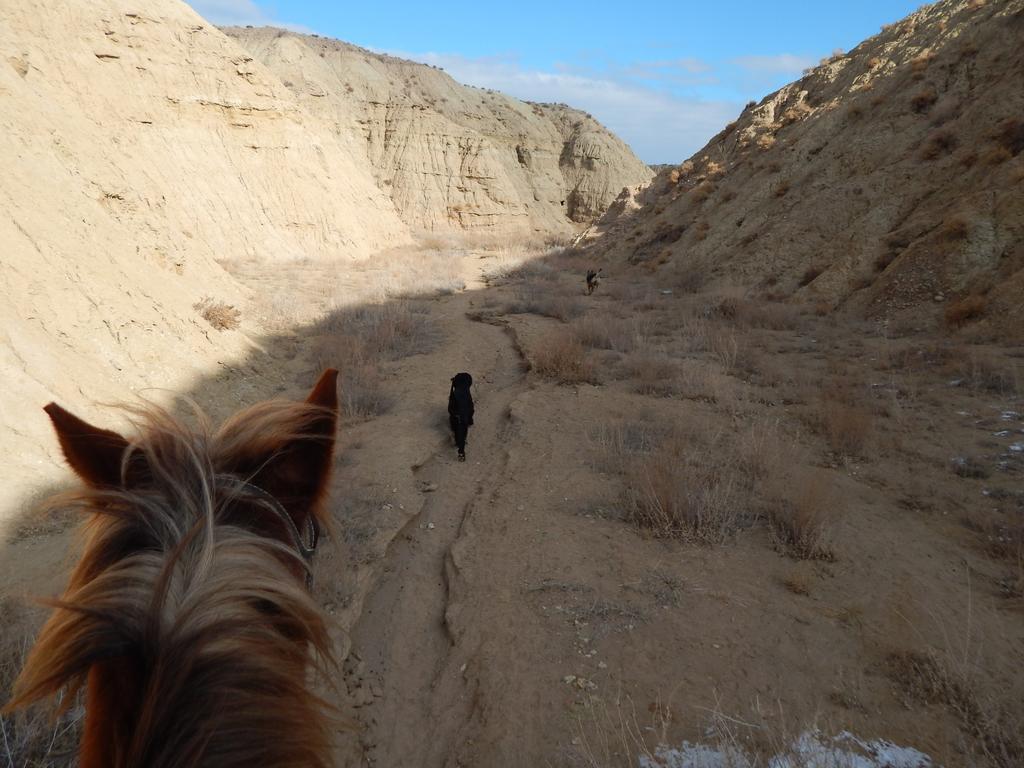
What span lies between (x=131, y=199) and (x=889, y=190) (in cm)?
1519

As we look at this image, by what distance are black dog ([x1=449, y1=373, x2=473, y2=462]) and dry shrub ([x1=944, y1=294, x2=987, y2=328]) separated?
814 centimetres

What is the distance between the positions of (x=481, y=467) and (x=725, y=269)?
1205 centimetres

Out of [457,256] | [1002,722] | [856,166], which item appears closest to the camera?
[1002,722]

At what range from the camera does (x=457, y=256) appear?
81.4ft

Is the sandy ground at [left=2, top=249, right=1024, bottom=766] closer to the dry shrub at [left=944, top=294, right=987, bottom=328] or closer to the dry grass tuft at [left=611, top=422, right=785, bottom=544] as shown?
the dry grass tuft at [left=611, top=422, right=785, bottom=544]

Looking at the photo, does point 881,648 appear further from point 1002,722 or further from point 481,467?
point 481,467

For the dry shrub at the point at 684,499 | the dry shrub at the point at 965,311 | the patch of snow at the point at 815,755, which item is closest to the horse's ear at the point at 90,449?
the patch of snow at the point at 815,755

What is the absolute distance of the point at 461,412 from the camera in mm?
5773

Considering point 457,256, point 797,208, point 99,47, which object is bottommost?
point 457,256

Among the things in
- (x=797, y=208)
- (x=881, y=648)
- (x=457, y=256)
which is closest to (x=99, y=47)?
(x=457, y=256)

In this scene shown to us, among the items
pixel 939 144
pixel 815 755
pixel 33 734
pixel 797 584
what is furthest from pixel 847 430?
pixel 939 144

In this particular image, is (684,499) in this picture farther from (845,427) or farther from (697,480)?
(845,427)

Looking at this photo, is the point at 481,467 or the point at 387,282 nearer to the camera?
the point at 481,467

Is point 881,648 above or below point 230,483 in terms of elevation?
below
